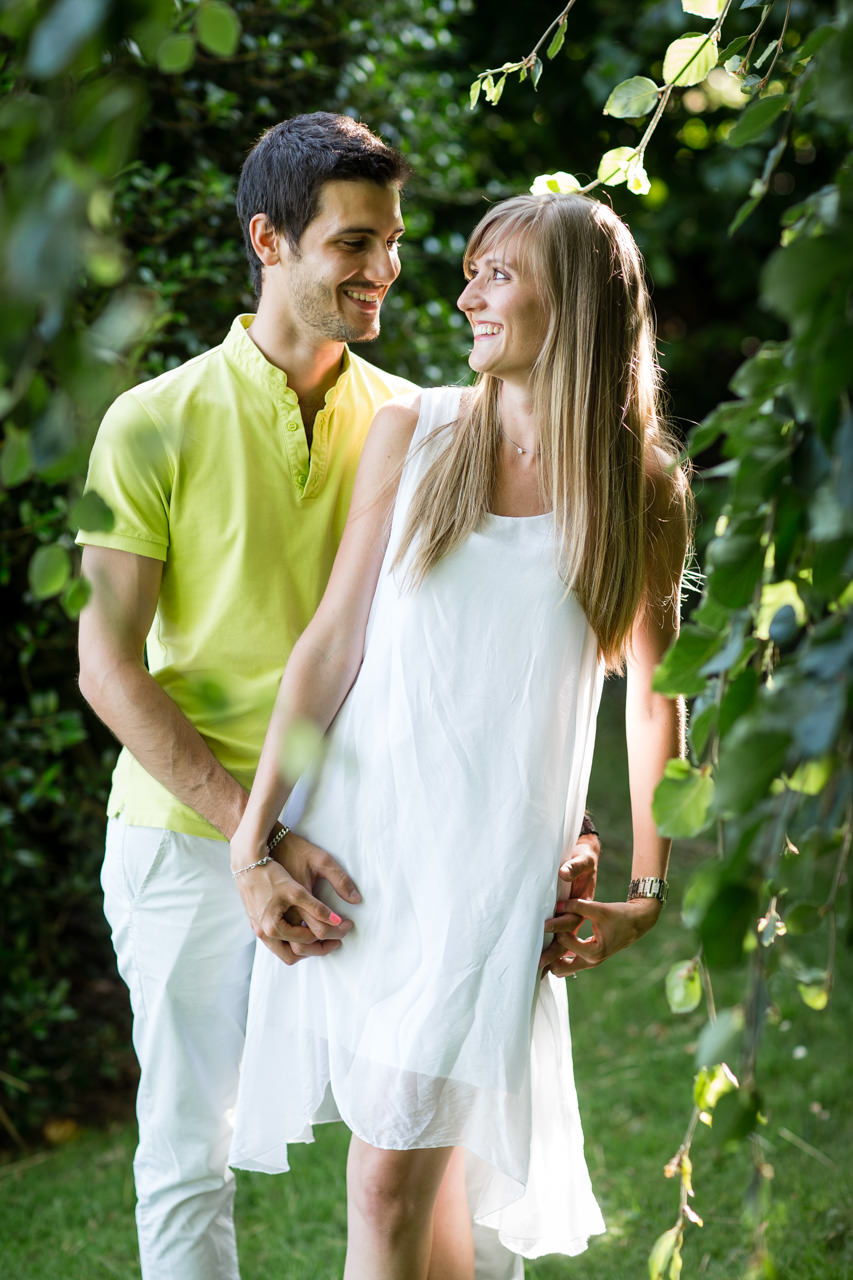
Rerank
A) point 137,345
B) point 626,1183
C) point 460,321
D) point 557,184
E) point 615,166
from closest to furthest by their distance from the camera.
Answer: point 615,166, point 557,184, point 137,345, point 626,1183, point 460,321

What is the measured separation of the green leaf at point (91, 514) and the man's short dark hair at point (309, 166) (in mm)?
1347

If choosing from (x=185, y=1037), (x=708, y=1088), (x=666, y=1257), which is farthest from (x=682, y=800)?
(x=185, y=1037)

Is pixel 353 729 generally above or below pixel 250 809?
above

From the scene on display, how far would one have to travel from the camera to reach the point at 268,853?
1718 millimetres

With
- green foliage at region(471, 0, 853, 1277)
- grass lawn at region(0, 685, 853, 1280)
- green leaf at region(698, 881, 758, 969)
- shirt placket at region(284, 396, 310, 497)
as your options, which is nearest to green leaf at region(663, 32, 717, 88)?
green foliage at region(471, 0, 853, 1277)

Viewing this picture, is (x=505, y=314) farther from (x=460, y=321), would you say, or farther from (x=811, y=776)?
(x=460, y=321)

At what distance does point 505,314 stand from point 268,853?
79 centimetres

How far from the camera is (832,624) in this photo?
72 centimetres

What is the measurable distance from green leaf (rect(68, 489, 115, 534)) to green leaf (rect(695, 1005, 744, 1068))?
0.47m

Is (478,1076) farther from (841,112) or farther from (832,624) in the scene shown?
(841,112)

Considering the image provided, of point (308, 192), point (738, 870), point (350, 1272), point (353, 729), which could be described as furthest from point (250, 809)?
point (738, 870)

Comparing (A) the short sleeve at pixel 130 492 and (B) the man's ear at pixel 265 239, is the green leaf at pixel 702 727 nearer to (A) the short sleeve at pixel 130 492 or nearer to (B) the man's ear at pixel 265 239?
(A) the short sleeve at pixel 130 492

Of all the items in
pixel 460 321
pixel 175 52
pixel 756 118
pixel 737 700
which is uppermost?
pixel 460 321

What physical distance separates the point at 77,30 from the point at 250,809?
4.09ft
